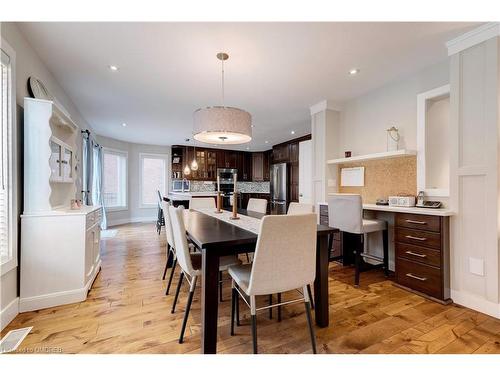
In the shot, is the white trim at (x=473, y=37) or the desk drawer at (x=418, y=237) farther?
the desk drawer at (x=418, y=237)

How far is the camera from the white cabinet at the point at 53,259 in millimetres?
2084

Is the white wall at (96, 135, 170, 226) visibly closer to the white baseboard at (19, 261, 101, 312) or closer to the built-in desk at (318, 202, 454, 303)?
the white baseboard at (19, 261, 101, 312)

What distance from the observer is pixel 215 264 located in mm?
1469

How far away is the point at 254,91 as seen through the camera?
133 inches

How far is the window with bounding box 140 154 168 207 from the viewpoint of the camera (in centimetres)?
736

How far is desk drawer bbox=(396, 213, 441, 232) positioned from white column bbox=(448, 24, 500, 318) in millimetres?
174

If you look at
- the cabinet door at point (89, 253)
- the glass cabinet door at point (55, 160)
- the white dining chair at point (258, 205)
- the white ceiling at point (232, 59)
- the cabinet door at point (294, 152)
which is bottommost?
the cabinet door at point (89, 253)

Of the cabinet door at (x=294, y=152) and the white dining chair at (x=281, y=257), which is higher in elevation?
the cabinet door at (x=294, y=152)

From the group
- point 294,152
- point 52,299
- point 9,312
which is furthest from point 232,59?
point 294,152

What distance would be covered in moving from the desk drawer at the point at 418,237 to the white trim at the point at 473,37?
1.75m

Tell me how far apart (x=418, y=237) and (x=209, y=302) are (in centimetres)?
218

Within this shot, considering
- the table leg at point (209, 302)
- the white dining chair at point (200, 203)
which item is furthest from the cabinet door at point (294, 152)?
the table leg at point (209, 302)

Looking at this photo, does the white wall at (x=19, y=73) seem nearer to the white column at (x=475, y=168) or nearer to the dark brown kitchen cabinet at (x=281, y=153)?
the white column at (x=475, y=168)
